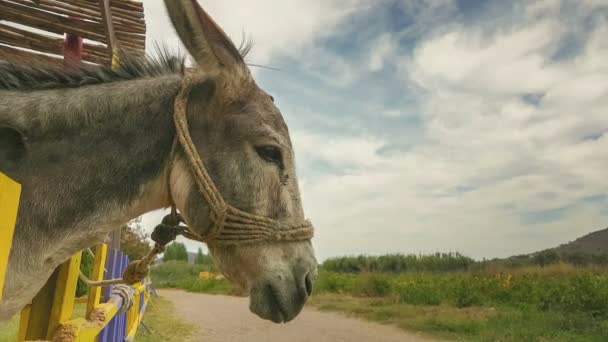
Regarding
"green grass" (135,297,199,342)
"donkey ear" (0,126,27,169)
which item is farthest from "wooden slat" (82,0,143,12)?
"green grass" (135,297,199,342)

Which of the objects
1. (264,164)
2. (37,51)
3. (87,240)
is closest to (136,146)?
(87,240)

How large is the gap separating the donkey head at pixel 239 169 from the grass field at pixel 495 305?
738 cm

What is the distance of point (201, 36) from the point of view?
180 cm

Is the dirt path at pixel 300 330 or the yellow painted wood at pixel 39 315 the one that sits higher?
the yellow painted wood at pixel 39 315

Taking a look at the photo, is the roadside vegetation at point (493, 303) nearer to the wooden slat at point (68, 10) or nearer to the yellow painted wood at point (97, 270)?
the wooden slat at point (68, 10)

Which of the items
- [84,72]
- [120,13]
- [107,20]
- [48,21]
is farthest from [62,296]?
[120,13]

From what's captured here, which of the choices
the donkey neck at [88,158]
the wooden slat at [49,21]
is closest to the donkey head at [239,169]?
the donkey neck at [88,158]

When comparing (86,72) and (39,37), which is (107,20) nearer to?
(39,37)

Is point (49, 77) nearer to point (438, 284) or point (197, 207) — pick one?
point (197, 207)

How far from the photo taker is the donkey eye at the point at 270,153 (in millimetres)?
1883

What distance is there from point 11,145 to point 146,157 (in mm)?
423

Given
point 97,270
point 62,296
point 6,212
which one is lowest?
point 62,296

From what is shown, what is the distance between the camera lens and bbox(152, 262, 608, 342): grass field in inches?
346

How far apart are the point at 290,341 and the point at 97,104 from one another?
768 centimetres
